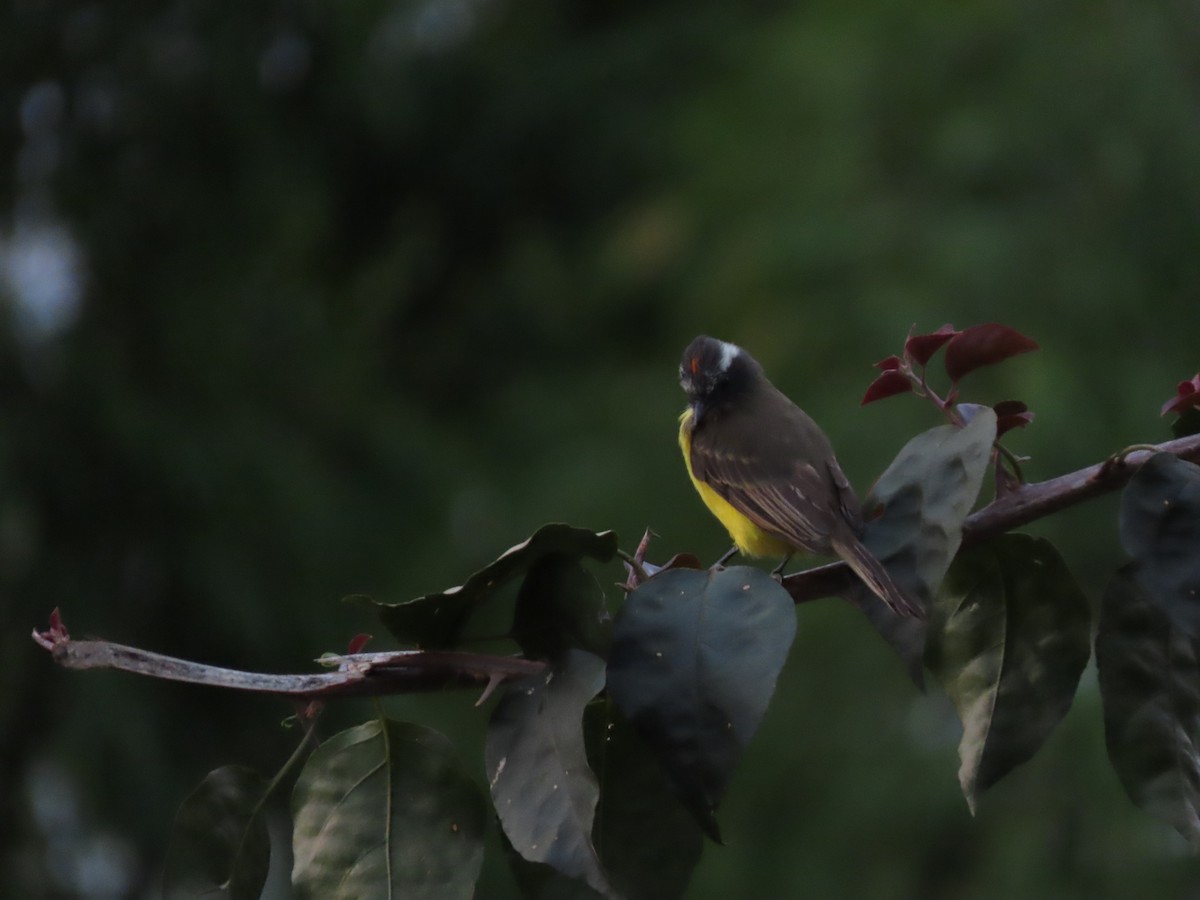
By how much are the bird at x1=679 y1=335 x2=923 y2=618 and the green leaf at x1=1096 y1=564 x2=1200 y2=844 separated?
3.48 ft

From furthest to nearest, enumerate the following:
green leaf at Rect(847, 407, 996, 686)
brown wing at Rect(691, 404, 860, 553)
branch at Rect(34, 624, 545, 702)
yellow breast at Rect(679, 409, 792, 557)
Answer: yellow breast at Rect(679, 409, 792, 557)
brown wing at Rect(691, 404, 860, 553)
green leaf at Rect(847, 407, 996, 686)
branch at Rect(34, 624, 545, 702)

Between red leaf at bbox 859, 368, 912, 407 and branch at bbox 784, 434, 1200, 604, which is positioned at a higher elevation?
red leaf at bbox 859, 368, 912, 407

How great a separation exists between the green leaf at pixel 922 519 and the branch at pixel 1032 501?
37 millimetres

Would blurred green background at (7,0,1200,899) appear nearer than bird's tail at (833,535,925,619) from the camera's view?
No

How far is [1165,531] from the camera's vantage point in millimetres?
1226

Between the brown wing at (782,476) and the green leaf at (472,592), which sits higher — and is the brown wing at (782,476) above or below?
below

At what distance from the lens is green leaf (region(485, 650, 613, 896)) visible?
1.15m

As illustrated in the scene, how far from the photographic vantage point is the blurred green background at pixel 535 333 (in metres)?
5.81

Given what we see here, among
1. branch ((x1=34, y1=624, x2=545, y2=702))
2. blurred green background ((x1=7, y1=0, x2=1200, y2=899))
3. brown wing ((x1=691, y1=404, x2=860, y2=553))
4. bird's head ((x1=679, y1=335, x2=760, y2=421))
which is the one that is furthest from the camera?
blurred green background ((x1=7, y1=0, x2=1200, y2=899))

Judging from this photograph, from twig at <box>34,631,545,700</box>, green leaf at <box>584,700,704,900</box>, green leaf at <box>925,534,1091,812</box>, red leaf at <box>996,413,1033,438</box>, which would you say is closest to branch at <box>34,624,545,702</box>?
twig at <box>34,631,545,700</box>

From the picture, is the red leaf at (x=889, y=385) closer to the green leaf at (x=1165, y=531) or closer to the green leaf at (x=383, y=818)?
the green leaf at (x=1165, y=531)

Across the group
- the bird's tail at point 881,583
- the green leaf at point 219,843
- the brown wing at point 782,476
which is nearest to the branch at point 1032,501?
the bird's tail at point 881,583

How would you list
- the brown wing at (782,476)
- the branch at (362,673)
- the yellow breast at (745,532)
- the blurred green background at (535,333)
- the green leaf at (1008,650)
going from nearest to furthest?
the branch at (362,673) < the green leaf at (1008,650) < the brown wing at (782,476) < the yellow breast at (745,532) < the blurred green background at (535,333)

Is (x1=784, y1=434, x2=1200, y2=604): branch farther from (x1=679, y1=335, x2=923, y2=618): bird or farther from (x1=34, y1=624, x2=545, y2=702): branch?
(x1=679, y1=335, x2=923, y2=618): bird
